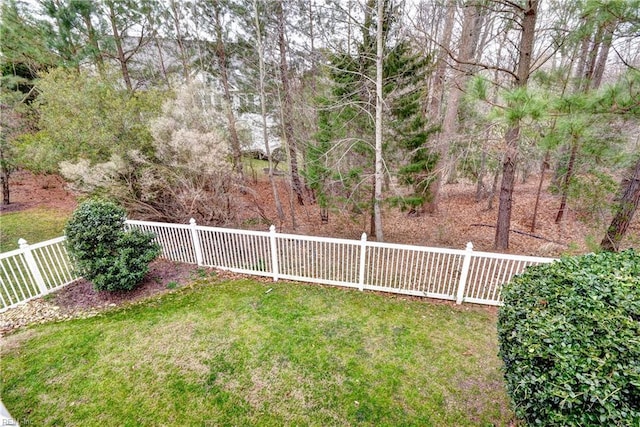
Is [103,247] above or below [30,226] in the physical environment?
above

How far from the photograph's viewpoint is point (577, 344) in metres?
1.80

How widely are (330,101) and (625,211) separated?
A: 6.09 meters

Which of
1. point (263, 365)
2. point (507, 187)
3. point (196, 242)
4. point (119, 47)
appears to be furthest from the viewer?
point (119, 47)

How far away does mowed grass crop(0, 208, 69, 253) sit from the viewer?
25.6 ft

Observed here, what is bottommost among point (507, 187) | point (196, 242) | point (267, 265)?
point (267, 265)

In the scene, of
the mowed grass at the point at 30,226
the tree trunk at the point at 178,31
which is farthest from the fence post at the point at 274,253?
the mowed grass at the point at 30,226

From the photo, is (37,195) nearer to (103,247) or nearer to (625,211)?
(103,247)

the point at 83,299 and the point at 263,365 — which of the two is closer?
the point at 263,365

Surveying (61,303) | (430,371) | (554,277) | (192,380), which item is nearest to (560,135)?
(554,277)

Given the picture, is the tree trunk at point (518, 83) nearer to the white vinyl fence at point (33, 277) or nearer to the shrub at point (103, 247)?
the shrub at point (103, 247)

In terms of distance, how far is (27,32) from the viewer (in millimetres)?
8539

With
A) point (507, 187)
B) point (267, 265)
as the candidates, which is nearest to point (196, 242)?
point (267, 265)

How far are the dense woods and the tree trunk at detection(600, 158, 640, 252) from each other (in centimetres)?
2

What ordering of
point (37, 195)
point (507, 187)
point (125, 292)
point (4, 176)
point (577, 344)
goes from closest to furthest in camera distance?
point (577, 344), point (125, 292), point (507, 187), point (4, 176), point (37, 195)
